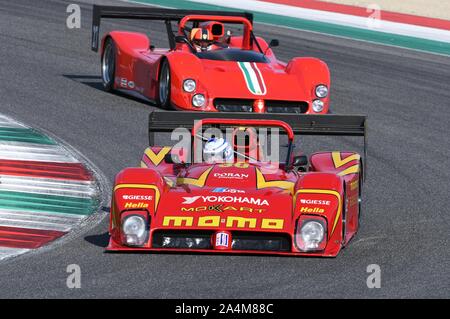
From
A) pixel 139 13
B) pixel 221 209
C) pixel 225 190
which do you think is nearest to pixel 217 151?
pixel 225 190

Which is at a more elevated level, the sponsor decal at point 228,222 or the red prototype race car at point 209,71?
the sponsor decal at point 228,222

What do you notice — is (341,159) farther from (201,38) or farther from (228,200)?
(201,38)

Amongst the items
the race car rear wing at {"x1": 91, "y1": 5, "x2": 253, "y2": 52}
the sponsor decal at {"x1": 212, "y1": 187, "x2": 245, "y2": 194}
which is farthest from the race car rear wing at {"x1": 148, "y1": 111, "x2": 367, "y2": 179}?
the race car rear wing at {"x1": 91, "y1": 5, "x2": 253, "y2": 52}

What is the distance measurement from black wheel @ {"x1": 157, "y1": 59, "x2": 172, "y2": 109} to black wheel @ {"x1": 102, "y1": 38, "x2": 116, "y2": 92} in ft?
5.47

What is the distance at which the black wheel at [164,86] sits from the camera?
59.3 ft

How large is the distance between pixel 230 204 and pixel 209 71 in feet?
24.2

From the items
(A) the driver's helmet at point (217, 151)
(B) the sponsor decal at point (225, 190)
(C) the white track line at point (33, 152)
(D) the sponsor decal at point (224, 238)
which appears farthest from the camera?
(C) the white track line at point (33, 152)

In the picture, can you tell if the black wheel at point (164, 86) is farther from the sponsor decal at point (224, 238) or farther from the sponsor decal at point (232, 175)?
the sponsor decal at point (224, 238)

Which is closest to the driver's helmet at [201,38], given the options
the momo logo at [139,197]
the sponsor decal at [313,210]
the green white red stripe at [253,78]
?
the green white red stripe at [253,78]

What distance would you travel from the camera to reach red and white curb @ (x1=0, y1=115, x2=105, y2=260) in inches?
456

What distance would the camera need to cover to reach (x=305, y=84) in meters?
18.1

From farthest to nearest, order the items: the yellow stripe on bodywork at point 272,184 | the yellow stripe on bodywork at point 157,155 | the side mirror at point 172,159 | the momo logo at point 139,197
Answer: the yellow stripe on bodywork at point 157,155, the side mirror at point 172,159, the yellow stripe on bodywork at point 272,184, the momo logo at point 139,197
